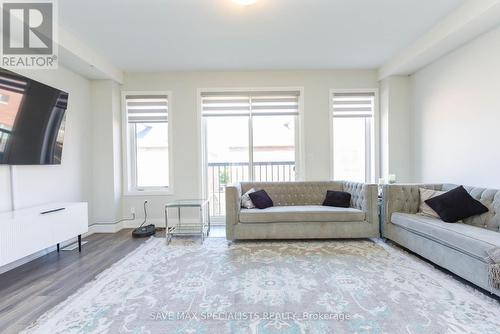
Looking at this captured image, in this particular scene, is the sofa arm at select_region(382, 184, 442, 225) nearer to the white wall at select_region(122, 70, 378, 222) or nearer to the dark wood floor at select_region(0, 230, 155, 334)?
the white wall at select_region(122, 70, 378, 222)

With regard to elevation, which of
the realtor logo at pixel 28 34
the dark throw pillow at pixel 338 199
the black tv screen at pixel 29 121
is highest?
the realtor logo at pixel 28 34

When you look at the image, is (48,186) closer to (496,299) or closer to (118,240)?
(118,240)

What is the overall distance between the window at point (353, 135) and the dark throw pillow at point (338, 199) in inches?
32.8

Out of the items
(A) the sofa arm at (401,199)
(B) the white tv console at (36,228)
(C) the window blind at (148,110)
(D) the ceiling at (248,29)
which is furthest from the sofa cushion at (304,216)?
(C) the window blind at (148,110)

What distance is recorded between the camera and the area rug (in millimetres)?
1770

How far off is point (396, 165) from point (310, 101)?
6.04ft

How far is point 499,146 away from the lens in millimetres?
2869

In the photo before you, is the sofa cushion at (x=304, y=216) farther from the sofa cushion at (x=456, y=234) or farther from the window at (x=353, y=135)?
the window at (x=353, y=135)

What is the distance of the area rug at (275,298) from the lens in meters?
1.77

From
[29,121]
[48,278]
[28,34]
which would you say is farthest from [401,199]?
[28,34]

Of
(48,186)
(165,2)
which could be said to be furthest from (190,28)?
(48,186)

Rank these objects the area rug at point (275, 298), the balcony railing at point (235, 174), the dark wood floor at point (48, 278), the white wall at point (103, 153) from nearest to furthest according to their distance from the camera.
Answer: the area rug at point (275, 298) → the dark wood floor at point (48, 278) → the white wall at point (103, 153) → the balcony railing at point (235, 174)

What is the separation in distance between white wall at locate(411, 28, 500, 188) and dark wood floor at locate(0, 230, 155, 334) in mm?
4474

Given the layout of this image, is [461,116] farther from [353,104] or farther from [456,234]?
[456,234]
